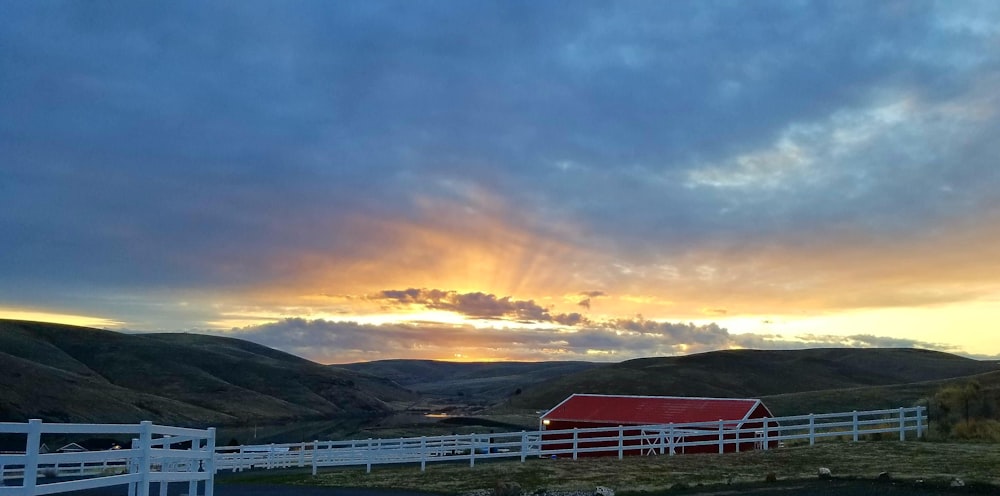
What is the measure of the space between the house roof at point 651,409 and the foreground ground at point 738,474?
11.8 meters

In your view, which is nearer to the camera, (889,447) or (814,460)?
(814,460)

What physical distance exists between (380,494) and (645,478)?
7.56 meters

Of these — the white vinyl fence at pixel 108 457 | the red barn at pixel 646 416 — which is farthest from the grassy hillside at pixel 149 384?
the white vinyl fence at pixel 108 457

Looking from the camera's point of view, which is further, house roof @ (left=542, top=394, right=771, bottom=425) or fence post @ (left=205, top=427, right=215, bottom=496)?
house roof @ (left=542, top=394, right=771, bottom=425)

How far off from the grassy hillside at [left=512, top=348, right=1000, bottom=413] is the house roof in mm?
79094

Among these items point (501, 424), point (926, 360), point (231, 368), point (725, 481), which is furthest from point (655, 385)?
point (725, 481)

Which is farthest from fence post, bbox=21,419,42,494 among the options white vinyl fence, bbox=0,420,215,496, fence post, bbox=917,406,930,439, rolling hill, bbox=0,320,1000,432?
rolling hill, bbox=0,320,1000,432

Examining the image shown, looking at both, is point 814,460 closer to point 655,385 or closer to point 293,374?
point 655,385

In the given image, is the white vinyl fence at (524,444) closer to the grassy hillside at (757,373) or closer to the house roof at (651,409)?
the house roof at (651,409)

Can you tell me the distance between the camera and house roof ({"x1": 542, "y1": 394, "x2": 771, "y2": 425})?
41.9 meters

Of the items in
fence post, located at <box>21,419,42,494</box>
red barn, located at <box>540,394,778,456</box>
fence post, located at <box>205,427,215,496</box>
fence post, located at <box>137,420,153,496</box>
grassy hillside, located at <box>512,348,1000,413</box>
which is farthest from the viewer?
grassy hillside, located at <box>512,348,1000,413</box>

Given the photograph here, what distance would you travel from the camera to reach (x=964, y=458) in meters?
Answer: 24.2

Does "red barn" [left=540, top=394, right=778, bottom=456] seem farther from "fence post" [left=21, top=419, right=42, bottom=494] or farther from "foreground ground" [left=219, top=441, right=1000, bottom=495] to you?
"fence post" [left=21, top=419, right=42, bottom=494]

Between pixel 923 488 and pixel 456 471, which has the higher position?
pixel 923 488
